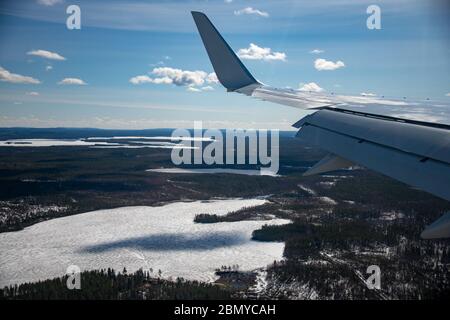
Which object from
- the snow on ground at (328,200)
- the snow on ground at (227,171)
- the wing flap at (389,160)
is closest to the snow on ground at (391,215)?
the snow on ground at (328,200)

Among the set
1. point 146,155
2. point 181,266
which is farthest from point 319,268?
point 146,155

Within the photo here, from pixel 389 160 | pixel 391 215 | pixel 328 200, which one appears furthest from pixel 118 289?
pixel 328 200

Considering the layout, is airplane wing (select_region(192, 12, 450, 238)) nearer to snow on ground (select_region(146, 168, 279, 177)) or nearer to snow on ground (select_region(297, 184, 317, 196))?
snow on ground (select_region(297, 184, 317, 196))

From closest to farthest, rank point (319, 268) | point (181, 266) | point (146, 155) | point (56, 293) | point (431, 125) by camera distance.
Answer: point (431, 125) < point (56, 293) < point (319, 268) < point (181, 266) < point (146, 155)

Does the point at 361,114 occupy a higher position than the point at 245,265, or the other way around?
the point at 361,114

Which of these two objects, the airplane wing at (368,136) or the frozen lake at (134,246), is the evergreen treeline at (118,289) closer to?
the frozen lake at (134,246)

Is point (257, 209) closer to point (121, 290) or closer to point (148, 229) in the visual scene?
point (148, 229)

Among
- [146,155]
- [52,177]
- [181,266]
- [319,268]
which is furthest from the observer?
[146,155]
